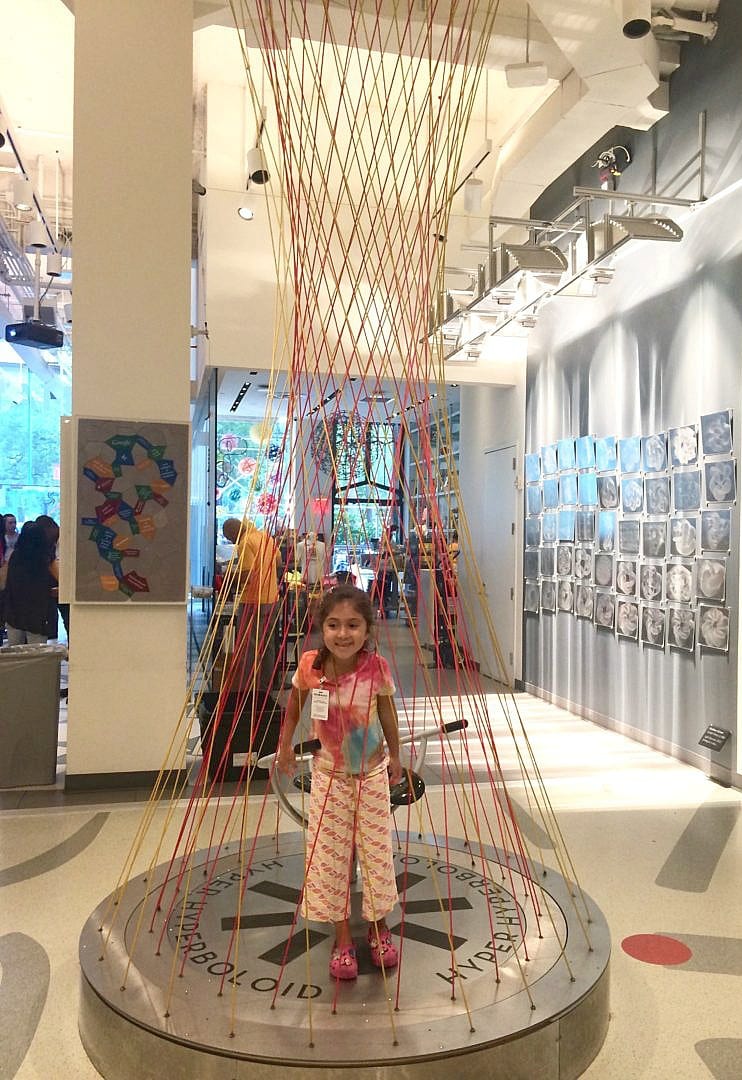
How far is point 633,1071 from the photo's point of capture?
2.21 m

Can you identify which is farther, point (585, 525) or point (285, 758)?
point (585, 525)

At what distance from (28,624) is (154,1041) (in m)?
5.04

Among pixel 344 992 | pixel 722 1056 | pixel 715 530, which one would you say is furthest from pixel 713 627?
pixel 344 992

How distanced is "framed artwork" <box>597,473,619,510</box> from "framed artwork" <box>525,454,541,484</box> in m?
1.16

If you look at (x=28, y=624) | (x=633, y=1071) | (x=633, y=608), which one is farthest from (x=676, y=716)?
(x=28, y=624)

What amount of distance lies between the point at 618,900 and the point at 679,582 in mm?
2617

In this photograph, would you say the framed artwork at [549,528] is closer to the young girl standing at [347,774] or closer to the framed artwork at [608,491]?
the framed artwork at [608,491]

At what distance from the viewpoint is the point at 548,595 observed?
24.1 ft

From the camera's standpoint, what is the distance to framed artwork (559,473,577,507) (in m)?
6.89

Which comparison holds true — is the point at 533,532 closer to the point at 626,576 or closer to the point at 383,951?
the point at 626,576

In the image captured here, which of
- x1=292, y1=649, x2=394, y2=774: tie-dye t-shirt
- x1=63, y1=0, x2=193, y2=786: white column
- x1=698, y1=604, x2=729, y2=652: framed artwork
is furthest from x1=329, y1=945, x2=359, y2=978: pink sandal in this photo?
x1=698, y1=604, x2=729, y2=652: framed artwork

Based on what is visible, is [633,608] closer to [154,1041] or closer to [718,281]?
[718,281]

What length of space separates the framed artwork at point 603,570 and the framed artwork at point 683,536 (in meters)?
0.80

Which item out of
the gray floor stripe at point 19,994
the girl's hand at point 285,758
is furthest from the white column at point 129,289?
the girl's hand at point 285,758
